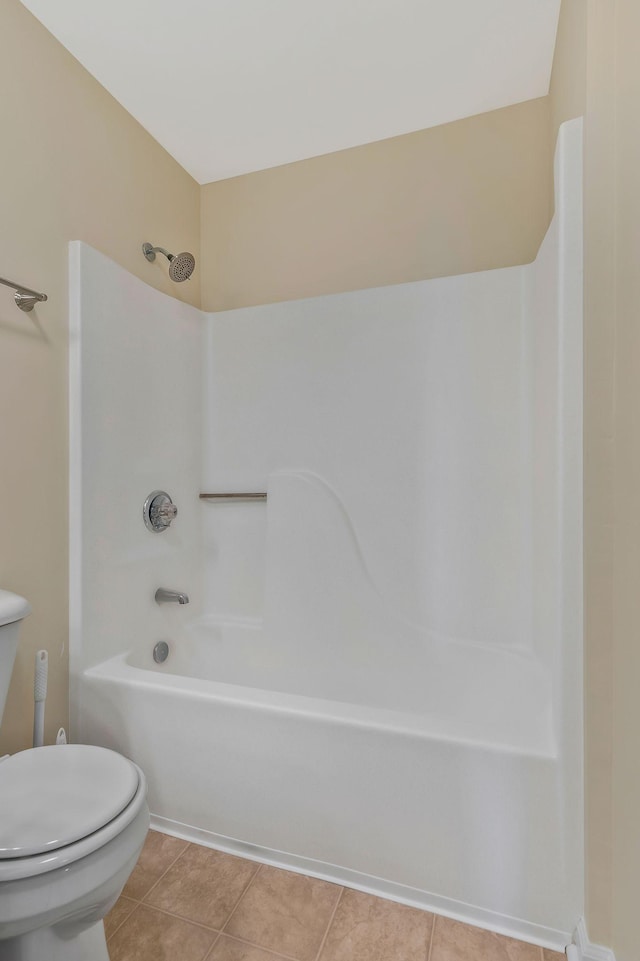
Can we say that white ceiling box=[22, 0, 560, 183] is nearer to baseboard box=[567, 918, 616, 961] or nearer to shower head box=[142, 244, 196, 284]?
shower head box=[142, 244, 196, 284]

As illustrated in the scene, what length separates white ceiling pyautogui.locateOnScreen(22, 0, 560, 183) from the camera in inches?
57.9

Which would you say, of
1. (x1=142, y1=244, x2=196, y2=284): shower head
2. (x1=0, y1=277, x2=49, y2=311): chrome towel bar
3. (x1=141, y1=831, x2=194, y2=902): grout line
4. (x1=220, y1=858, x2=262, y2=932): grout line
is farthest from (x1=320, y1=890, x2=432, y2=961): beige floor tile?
(x1=142, y1=244, x2=196, y2=284): shower head

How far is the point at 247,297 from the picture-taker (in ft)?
7.36

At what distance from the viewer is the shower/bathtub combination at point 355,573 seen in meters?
1.15

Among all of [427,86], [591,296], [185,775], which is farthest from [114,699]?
[427,86]

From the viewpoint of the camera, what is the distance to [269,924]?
3.89ft

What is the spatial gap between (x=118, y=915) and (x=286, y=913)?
420mm

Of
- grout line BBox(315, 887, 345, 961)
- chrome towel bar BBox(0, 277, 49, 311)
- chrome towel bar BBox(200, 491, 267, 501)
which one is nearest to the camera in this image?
grout line BBox(315, 887, 345, 961)

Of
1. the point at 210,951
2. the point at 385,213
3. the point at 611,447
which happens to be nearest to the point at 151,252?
the point at 385,213

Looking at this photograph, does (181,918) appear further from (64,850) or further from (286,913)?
Result: (64,850)

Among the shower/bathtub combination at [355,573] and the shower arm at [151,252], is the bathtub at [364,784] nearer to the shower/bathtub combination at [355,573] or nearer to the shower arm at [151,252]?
the shower/bathtub combination at [355,573]

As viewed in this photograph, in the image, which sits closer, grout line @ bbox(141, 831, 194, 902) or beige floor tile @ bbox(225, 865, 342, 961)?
beige floor tile @ bbox(225, 865, 342, 961)

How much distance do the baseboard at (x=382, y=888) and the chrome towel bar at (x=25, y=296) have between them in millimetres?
1576

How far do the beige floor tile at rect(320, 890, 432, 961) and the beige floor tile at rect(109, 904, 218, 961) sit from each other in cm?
29
